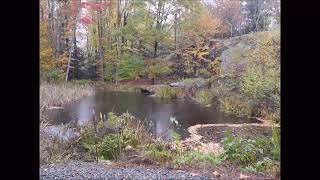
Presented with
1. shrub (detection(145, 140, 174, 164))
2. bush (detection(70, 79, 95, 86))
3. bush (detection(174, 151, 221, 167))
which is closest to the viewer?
bush (detection(174, 151, 221, 167))

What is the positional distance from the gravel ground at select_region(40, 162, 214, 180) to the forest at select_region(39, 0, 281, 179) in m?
0.50

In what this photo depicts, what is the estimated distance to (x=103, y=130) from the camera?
4105 millimetres

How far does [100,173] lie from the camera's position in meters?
3.11

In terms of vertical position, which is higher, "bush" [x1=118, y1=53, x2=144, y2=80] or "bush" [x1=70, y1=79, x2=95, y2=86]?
"bush" [x1=118, y1=53, x2=144, y2=80]

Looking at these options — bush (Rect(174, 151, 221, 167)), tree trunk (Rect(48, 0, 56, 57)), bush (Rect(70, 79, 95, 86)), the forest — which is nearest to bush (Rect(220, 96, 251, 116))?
the forest

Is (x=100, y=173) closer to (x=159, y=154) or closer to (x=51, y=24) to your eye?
(x=159, y=154)

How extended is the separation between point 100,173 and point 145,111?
131cm

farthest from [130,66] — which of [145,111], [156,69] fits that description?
[145,111]

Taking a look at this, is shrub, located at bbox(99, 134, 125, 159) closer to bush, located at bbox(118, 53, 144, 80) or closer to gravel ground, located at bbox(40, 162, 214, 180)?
gravel ground, located at bbox(40, 162, 214, 180)

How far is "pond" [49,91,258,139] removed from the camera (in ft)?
13.8

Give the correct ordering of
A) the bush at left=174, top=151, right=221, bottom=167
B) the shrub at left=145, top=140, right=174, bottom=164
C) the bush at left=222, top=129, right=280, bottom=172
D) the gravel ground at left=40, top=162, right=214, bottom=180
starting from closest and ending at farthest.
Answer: the gravel ground at left=40, top=162, right=214, bottom=180, the bush at left=222, top=129, right=280, bottom=172, the bush at left=174, top=151, right=221, bottom=167, the shrub at left=145, top=140, right=174, bottom=164
